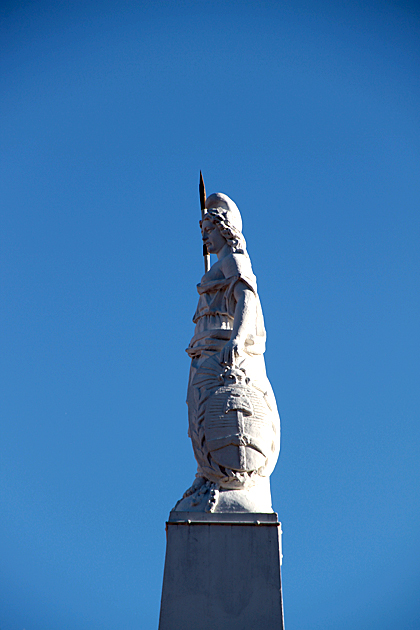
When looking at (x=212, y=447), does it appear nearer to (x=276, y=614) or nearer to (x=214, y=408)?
(x=214, y=408)

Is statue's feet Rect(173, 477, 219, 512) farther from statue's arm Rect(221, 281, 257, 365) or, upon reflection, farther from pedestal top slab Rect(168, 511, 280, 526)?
statue's arm Rect(221, 281, 257, 365)

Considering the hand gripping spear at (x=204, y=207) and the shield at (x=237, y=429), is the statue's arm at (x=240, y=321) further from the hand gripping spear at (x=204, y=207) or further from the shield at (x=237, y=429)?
the hand gripping spear at (x=204, y=207)

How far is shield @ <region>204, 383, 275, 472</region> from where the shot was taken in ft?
26.6

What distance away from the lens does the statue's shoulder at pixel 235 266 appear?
9.35m

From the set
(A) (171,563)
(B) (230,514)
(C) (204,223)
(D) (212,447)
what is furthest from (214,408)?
(C) (204,223)

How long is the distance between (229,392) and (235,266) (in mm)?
1900

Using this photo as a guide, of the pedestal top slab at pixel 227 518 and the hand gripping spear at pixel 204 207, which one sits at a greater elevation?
the hand gripping spear at pixel 204 207

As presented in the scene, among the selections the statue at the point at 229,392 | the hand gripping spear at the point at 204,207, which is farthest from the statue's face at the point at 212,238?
the hand gripping spear at the point at 204,207

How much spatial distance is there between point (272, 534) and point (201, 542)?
2.61ft

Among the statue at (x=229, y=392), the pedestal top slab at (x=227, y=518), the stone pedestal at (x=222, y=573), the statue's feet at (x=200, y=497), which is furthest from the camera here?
the statue at (x=229, y=392)

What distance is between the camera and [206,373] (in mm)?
8734

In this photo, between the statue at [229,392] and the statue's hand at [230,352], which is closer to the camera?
the statue at [229,392]

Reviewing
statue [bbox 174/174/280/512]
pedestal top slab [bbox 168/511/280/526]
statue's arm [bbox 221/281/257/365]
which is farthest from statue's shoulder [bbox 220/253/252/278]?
pedestal top slab [bbox 168/511/280/526]

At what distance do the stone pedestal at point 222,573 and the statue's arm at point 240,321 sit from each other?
1.95m
